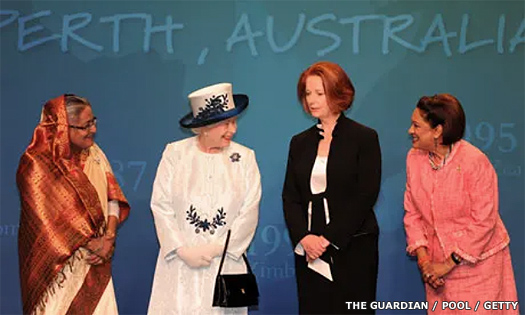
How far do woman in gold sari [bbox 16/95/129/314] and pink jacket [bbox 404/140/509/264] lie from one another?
5.90ft

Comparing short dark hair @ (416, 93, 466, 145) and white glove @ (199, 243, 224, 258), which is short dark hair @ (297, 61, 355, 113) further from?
white glove @ (199, 243, 224, 258)

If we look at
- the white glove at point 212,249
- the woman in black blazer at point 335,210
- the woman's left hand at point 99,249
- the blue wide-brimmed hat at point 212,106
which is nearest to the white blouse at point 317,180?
the woman in black blazer at point 335,210

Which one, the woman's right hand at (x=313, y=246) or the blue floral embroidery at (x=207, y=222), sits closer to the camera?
the woman's right hand at (x=313, y=246)

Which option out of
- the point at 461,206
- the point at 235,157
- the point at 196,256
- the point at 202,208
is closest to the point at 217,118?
the point at 235,157

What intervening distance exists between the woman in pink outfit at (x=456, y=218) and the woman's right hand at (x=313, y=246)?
0.63m

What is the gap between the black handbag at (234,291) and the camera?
12.7 ft

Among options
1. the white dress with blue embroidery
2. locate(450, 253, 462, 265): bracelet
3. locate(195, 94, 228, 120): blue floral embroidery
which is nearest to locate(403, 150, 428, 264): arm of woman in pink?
locate(450, 253, 462, 265): bracelet

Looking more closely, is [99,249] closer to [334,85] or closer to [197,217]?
[197,217]

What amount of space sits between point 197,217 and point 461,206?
4.80 feet

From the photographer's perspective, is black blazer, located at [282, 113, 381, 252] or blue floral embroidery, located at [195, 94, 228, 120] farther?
blue floral embroidery, located at [195, 94, 228, 120]

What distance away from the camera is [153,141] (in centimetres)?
518

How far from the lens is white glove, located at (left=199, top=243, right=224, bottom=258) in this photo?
3.96m

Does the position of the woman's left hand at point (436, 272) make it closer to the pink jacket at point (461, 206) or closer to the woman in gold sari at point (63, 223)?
A: the pink jacket at point (461, 206)

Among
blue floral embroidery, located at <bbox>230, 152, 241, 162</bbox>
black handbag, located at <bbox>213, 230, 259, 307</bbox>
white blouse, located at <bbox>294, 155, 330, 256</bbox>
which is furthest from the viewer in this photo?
blue floral embroidery, located at <bbox>230, 152, 241, 162</bbox>
